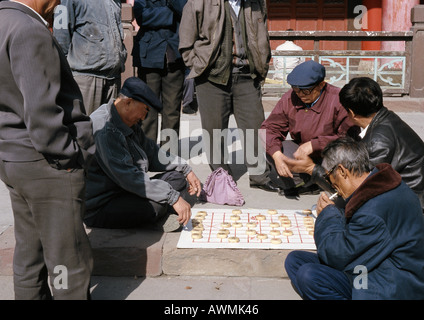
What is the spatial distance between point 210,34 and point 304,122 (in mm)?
1083

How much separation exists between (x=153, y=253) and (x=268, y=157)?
1.60m

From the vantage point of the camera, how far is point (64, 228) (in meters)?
2.56

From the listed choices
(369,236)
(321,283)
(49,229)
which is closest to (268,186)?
(321,283)

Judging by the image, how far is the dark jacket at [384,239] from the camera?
2.54m

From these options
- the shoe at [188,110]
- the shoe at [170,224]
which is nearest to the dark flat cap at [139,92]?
the shoe at [170,224]

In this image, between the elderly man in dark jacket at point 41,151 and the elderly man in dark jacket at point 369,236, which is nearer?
the elderly man in dark jacket at point 41,151

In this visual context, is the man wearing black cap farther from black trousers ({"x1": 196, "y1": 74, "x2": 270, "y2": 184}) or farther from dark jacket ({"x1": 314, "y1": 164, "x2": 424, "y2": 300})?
dark jacket ({"x1": 314, "y1": 164, "x2": 424, "y2": 300})

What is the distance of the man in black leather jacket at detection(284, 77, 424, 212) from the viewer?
3.43 meters

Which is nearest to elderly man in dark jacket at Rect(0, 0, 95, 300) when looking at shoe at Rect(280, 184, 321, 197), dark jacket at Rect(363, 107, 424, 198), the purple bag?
dark jacket at Rect(363, 107, 424, 198)

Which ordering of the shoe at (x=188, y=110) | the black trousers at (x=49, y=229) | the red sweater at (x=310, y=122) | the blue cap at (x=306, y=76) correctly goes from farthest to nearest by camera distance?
the shoe at (x=188, y=110) → the red sweater at (x=310, y=122) → the blue cap at (x=306, y=76) → the black trousers at (x=49, y=229)

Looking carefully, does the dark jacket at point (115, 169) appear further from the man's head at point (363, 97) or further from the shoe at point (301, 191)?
the shoe at point (301, 191)

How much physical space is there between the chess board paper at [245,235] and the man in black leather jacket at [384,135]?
50cm

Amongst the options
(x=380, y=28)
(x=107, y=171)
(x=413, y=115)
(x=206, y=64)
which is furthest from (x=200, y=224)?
(x=380, y=28)

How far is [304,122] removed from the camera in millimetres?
4543
